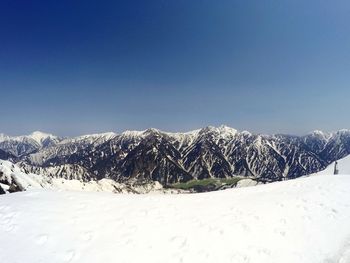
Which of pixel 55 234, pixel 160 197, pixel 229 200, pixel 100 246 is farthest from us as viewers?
pixel 160 197

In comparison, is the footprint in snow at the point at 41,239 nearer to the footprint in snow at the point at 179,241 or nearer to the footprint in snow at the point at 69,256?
the footprint in snow at the point at 69,256


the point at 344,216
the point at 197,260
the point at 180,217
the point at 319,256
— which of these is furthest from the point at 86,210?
the point at 344,216

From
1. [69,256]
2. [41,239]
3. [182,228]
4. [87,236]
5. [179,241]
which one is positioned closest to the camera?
[69,256]

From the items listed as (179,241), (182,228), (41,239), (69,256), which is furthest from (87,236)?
(182,228)

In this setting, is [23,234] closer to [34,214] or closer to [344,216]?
[34,214]

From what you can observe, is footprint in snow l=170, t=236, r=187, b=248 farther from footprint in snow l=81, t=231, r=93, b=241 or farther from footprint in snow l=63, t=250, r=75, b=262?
footprint in snow l=63, t=250, r=75, b=262

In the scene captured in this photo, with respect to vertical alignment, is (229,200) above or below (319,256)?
above

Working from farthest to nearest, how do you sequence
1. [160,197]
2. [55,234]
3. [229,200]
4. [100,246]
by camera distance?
[160,197] → [229,200] → [55,234] → [100,246]

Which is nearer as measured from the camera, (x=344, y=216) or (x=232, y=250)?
(x=232, y=250)

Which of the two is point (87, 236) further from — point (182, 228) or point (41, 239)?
point (182, 228)
